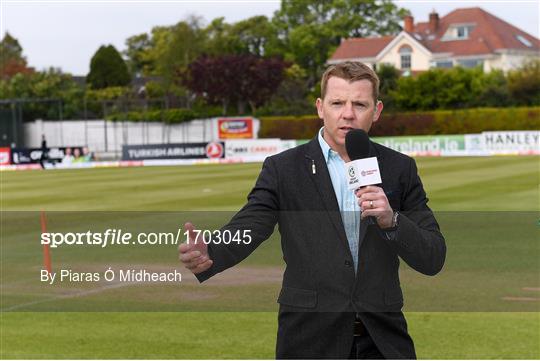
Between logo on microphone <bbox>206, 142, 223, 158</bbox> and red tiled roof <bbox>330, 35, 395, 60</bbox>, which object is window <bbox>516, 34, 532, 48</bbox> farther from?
logo on microphone <bbox>206, 142, 223, 158</bbox>

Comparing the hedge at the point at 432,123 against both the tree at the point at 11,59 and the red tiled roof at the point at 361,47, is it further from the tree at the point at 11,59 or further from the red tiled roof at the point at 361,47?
the tree at the point at 11,59

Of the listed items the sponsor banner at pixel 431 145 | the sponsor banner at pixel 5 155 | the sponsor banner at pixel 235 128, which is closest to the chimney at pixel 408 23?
the sponsor banner at pixel 235 128

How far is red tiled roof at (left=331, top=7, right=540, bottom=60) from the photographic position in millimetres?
107562

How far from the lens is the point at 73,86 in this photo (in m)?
95.5

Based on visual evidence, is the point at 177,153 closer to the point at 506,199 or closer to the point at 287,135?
the point at 287,135

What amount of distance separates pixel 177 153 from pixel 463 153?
54.0 feet

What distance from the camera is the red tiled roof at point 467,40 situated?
108 m

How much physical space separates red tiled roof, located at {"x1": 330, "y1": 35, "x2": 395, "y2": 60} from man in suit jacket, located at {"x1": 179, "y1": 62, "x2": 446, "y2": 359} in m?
105

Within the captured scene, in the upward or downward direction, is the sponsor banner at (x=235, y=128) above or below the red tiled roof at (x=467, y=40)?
below

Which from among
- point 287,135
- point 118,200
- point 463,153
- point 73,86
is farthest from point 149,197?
point 73,86

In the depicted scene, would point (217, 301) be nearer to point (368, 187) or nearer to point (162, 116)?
point (368, 187)

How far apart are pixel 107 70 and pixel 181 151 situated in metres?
54.0

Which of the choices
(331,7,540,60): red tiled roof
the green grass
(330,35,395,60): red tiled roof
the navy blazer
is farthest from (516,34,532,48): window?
the navy blazer

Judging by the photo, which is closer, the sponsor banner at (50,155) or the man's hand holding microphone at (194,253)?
the man's hand holding microphone at (194,253)
